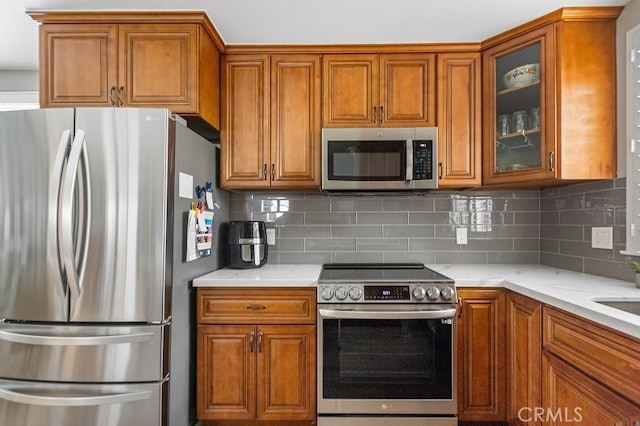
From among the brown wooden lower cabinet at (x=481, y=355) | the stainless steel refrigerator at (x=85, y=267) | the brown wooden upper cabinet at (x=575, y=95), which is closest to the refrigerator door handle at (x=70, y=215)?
the stainless steel refrigerator at (x=85, y=267)

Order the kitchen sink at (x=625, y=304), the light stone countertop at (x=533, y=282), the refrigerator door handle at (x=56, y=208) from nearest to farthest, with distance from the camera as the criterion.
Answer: the light stone countertop at (x=533, y=282)
the kitchen sink at (x=625, y=304)
the refrigerator door handle at (x=56, y=208)

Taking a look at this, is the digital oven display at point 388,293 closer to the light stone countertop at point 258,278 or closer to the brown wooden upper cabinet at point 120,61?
the light stone countertop at point 258,278

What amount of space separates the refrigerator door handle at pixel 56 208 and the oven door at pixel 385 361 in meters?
1.27

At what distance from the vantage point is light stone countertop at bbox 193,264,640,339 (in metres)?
1.21

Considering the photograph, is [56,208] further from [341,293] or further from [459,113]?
[459,113]

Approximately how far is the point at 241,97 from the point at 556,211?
227 centimetres

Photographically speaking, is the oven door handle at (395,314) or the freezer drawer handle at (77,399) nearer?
the freezer drawer handle at (77,399)

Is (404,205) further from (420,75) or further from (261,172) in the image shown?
(261,172)

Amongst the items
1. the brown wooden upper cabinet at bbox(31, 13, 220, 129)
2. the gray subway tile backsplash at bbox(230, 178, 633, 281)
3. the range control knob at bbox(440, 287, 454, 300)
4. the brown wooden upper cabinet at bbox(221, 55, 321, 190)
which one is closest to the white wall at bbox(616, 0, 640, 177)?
the gray subway tile backsplash at bbox(230, 178, 633, 281)

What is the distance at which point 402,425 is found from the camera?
1.77 metres

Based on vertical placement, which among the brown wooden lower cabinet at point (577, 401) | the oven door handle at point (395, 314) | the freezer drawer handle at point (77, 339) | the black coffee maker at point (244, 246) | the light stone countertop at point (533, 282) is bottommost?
the brown wooden lower cabinet at point (577, 401)

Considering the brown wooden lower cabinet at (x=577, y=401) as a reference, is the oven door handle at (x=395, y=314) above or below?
above

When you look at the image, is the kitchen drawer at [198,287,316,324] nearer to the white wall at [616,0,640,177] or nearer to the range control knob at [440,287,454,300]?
the range control knob at [440,287,454,300]

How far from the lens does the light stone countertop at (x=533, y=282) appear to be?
3.96ft
